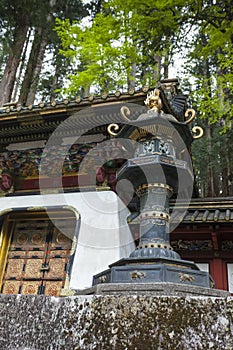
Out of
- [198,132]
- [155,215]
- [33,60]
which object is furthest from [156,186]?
[33,60]

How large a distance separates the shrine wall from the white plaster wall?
3.92m

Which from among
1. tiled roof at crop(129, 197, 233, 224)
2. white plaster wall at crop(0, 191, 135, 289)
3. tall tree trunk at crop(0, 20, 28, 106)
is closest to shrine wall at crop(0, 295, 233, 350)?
tiled roof at crop(129, 197, 233, 224)

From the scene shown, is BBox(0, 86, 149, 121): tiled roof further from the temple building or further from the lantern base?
the lantern base

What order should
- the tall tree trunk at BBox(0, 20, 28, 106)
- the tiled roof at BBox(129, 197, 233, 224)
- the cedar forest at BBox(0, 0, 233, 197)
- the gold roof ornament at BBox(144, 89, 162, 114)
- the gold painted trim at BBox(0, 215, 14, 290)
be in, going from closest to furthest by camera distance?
1. the gold roof ornament at BBox(144, 89, 162, 114)
2. the tiled roof at BBox(129, 197, 233, 224)
3. the gold painted trim at BBox(0, 215, 14, 290)
4. the cedar forest at BBox(0, 0, 233, 197)
5. the tall tree trunk at BBox(0, 20, 28, 106)

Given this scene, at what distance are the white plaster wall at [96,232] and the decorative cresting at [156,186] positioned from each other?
2820mm

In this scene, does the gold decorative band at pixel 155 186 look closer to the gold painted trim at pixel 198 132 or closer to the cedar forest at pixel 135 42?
the gold painted trim at pixel 198 132

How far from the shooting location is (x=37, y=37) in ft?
44.9

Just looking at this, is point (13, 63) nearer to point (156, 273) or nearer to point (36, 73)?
point (36, 73)

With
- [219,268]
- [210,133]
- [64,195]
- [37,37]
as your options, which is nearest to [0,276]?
[64,195]

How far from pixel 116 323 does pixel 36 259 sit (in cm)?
555

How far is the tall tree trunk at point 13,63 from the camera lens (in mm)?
11562

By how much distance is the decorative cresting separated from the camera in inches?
95.7

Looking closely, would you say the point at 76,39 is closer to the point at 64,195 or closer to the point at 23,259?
the point at 64,195

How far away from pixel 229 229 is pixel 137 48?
21.5 ft
